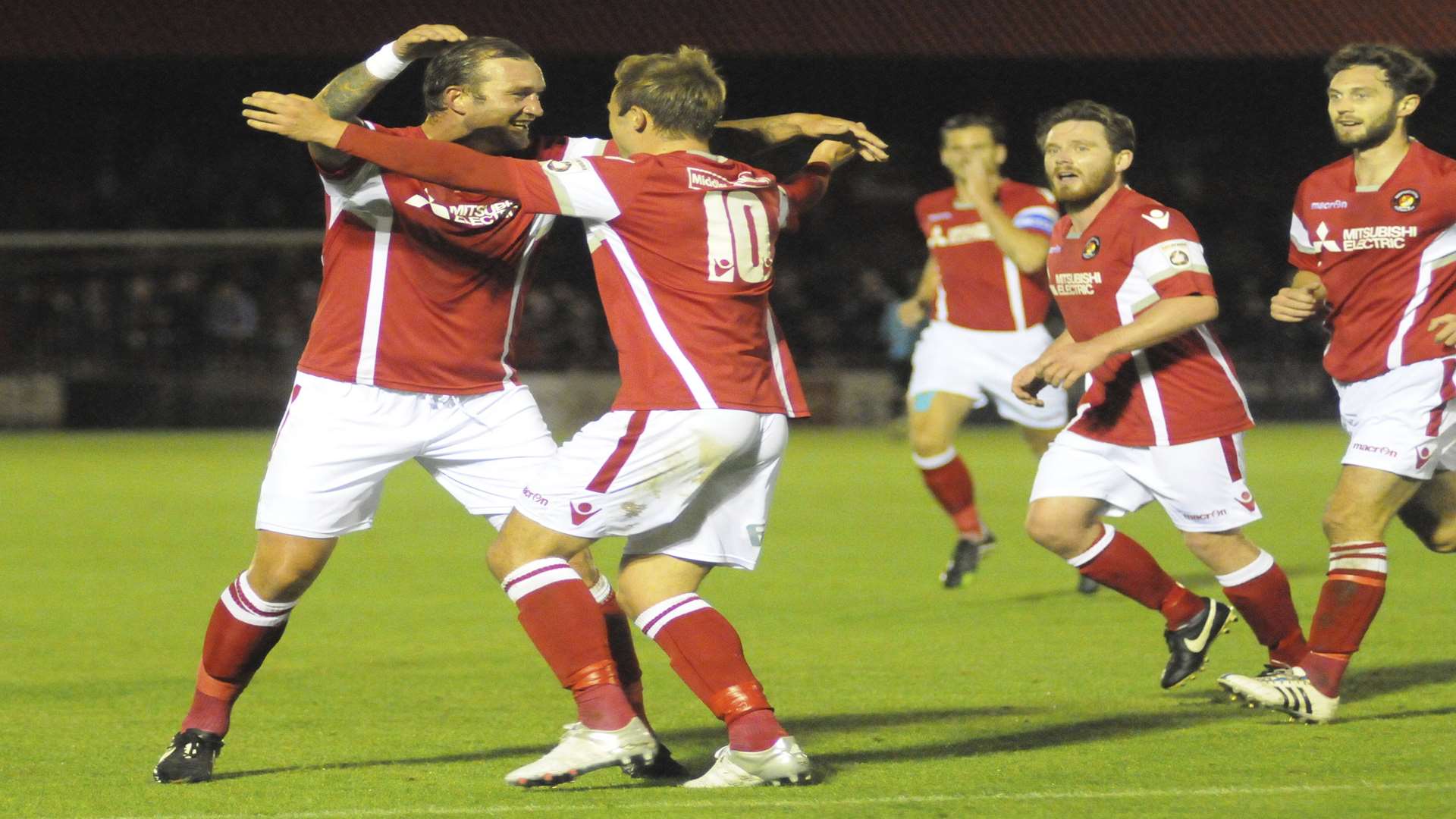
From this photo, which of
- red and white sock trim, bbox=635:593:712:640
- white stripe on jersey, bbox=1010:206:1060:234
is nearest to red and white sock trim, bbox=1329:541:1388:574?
red and white sock trim, bbox=635:593:712:640

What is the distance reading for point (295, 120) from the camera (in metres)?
3.99

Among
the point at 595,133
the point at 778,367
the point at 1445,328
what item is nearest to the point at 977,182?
the point at 1445,328

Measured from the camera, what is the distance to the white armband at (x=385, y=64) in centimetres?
437

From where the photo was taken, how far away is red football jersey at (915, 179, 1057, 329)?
29.3ft

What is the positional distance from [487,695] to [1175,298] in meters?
2.43

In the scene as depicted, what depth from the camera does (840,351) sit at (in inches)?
910

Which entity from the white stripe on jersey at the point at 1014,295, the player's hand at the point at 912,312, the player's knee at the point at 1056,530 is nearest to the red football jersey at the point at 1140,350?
the player's knee at the point at 1056,530

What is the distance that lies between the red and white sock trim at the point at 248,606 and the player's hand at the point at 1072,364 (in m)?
2.08

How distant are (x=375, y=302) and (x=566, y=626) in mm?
990

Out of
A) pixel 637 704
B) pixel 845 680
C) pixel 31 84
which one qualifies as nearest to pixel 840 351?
pixel 31 84

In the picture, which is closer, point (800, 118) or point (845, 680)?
point (800, 118)

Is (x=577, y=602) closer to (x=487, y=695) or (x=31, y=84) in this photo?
(x=487, y=695)

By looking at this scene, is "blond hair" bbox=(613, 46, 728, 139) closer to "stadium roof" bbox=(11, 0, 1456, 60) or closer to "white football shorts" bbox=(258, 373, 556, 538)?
"white football shorts" bbox=(258, 373, 556, 538)

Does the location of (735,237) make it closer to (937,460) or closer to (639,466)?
(639,466)
